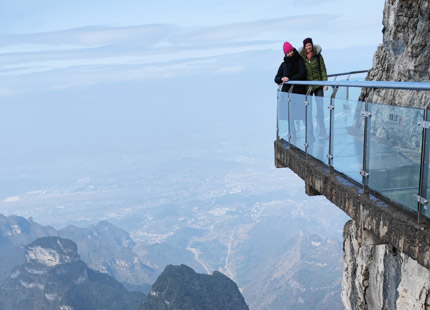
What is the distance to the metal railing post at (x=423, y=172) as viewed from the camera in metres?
4.95

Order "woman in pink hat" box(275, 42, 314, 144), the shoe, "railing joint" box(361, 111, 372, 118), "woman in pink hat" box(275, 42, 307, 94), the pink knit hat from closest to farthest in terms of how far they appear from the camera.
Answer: "railing joint" box(361, 111, 372, 118) → the shoe → "woman in pink hat" box(275, 42, 314, 144) → the pink knit hat → "woman in pink hat" box(275, 42, 307, 94)

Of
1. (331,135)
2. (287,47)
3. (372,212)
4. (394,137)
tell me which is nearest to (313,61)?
(287,47)

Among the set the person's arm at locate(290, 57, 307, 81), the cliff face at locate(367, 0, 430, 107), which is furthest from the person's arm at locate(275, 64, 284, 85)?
the cliff face at locate(367, 0, 430, 107)

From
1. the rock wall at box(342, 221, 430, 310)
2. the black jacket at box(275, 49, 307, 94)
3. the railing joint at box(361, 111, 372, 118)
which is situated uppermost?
the black jacket at box(275, 49, 307, 94)

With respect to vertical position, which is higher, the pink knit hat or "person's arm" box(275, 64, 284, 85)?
the pink knit hat

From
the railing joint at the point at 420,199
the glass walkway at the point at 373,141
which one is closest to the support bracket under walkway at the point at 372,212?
the glass walkway at the point at 373,141

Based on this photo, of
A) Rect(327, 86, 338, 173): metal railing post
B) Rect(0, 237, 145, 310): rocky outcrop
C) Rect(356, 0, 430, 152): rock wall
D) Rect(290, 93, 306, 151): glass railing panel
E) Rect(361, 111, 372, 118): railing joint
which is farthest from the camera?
Rect(0, 237, 145, 310): rocky outcrop

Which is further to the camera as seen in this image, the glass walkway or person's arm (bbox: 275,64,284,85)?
person's arm (bbox: 275,64,284,85)

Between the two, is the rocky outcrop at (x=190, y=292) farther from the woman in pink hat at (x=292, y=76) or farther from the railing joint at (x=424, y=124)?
the railing joint at (x=424, y=124)

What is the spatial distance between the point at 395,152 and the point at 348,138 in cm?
133

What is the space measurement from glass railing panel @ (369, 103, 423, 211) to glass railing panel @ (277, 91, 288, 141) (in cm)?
417

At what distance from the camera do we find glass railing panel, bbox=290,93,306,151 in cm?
915

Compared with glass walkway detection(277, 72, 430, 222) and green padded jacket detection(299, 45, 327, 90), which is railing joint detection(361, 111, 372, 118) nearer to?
glass walkway detection(277, 72, 430, 222)

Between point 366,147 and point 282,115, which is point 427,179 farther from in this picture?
point 282,115
